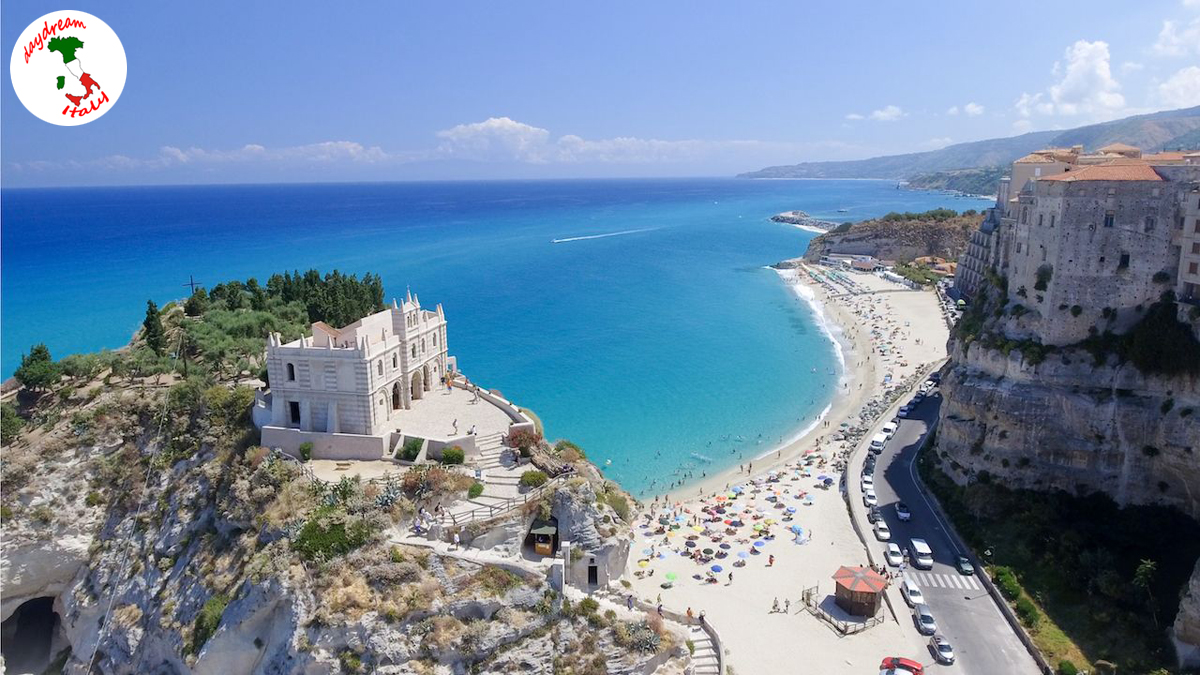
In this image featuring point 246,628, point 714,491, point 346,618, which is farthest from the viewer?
point 714,491

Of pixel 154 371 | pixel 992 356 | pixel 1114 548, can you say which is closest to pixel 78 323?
pixel 154 371

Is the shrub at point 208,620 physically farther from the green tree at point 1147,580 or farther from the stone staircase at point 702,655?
the green tree at point 1147,580

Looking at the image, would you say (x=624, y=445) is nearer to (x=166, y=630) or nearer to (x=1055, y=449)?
(x=1055, y=449)

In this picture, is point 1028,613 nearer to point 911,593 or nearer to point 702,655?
point 911,593

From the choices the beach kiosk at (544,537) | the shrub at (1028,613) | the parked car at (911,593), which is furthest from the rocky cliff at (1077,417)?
the beach kiosk at (544,537)

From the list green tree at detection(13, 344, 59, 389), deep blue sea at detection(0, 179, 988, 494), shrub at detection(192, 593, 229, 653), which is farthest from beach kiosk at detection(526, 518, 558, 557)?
green tree at detection(13, 344, 59, 389)

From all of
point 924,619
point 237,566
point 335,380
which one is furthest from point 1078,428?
point 237,566
